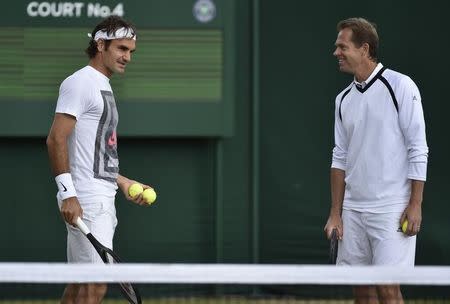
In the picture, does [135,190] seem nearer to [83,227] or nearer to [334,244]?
[83,227]

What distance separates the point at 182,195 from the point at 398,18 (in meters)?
1.47

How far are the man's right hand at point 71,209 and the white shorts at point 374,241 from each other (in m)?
1.03

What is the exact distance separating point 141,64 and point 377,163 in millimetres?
1928

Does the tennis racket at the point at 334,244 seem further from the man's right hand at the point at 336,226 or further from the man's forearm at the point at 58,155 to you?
the man's forearm at the point at 58,155

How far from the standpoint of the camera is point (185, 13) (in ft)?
20.0

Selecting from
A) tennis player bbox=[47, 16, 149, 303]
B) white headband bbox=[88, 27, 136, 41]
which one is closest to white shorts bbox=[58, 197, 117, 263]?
tennis player bbox=[47, 16, 149, 303]

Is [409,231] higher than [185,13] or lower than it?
lower

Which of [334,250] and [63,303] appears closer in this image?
[63,303]

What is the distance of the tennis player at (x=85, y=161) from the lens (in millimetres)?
4359

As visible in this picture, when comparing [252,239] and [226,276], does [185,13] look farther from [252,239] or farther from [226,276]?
[226,276]

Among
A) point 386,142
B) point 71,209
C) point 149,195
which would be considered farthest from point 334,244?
point 71,209

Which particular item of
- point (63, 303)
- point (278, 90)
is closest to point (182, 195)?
Answer: point (278, 90)

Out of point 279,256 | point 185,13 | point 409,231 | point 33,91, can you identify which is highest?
point 185,13

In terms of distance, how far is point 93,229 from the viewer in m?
4.42
